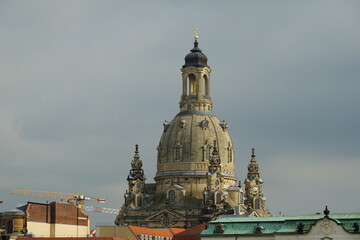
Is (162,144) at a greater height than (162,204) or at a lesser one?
greater

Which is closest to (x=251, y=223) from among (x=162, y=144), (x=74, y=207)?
(x=74, y=207)

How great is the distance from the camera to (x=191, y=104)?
7810 inches

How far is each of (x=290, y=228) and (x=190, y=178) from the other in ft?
231

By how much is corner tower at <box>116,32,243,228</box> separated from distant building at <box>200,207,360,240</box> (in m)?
53.2

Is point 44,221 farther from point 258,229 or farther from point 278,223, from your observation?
point 278,223

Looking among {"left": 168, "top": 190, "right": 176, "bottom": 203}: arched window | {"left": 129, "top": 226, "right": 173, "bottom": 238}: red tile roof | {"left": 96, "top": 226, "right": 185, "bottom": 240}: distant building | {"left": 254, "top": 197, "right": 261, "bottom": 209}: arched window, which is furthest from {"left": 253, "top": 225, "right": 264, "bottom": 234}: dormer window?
{"left": 254, "top": 197, "right": 261, "bottom": 209}: arched window

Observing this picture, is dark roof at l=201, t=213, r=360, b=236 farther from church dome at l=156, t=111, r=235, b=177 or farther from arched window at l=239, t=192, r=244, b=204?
church dome at l=156, t=111, r=235, b=177

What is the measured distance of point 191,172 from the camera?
629 feet

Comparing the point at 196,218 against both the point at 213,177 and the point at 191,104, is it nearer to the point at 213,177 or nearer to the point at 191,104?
the point at 213,177

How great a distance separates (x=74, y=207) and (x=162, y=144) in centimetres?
3646

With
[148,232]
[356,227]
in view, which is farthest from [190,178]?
[356,227]

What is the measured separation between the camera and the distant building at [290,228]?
119438mm

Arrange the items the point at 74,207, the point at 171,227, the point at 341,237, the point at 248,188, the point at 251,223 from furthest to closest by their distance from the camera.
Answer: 1. the point at 248,188
2. the point at 171,227
3. the point at 74,207
4. the point at 251,223
5. the point at 341,237

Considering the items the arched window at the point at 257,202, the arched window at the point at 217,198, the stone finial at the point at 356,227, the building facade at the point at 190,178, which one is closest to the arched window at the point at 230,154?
the building facade at the point at 190,178
